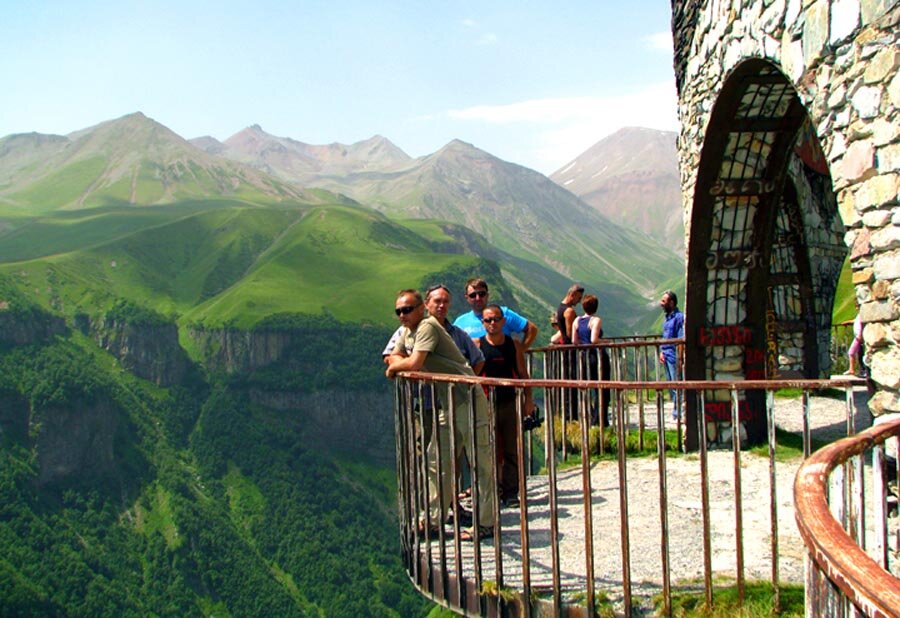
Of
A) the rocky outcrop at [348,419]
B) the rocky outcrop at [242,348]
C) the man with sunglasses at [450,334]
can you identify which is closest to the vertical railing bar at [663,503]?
the man with sunglasses at [450,334]

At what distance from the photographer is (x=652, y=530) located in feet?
23.6

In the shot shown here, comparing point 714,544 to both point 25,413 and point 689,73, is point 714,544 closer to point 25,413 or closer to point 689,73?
point 689,73

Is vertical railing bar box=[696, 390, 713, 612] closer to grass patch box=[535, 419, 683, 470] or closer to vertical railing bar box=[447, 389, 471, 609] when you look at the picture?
vertical railing bar box=[447, 389, 471, 609]

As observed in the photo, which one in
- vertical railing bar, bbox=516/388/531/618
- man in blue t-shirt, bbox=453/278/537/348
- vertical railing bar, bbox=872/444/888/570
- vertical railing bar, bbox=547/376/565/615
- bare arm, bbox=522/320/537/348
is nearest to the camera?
vertical railing bar, bbox=872/444/888/570

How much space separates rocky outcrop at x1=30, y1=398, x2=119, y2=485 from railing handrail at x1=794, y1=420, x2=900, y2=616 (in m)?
160

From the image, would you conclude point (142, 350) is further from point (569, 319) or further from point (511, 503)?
point (511, 503)

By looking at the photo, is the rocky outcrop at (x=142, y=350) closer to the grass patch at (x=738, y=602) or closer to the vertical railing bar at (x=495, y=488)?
the vertical railing bar at (x=495, y=488)

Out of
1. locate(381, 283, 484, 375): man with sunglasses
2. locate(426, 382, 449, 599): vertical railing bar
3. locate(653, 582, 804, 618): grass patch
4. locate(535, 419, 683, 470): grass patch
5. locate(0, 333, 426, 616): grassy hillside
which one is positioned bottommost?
locate(0, 333, 426, 616): grassy hillside

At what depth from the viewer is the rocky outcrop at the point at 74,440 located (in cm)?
15025

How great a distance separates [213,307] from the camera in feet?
600

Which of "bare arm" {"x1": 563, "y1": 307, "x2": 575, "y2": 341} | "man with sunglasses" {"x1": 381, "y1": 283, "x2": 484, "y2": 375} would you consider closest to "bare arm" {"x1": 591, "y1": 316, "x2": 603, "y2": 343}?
"bare arm" {"x1": 563, "y1": 307, "x2": 575, "y2": 341}

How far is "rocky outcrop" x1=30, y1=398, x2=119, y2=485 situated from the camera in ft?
493

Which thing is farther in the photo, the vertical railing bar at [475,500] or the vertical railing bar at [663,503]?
the vertical railing bar at [475,500]

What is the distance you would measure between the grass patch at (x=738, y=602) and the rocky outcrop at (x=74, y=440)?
15737 cm
